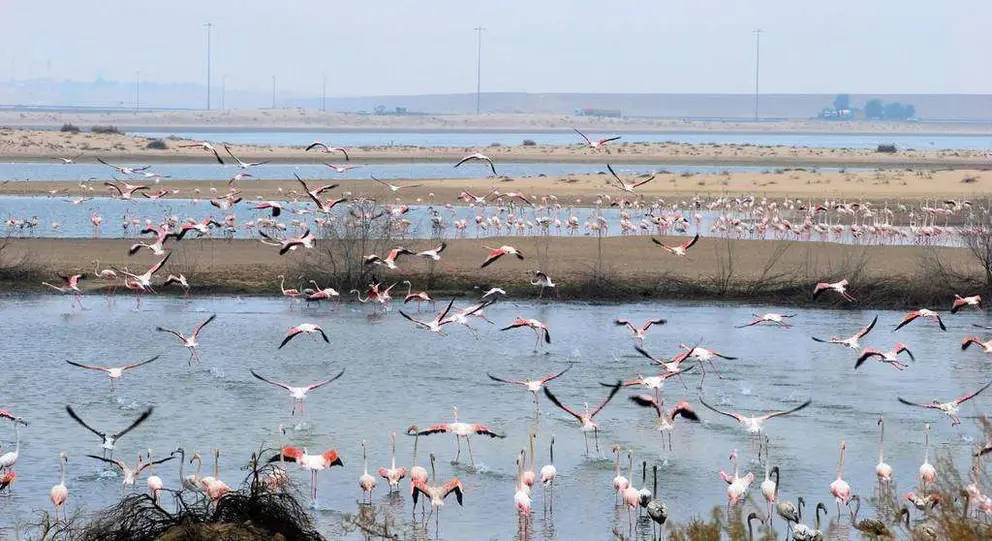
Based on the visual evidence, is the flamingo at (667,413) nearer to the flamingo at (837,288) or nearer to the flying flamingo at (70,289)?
the flamingo at (837,288)

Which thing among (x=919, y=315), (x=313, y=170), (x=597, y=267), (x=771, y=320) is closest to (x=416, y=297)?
(x=597, y=267)

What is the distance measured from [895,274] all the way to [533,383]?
46.9 ft

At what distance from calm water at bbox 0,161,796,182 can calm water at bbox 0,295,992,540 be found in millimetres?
36648

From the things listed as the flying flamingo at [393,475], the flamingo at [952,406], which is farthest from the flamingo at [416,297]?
the flying flamingo at [393,475]

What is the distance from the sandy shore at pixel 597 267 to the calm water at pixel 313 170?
28244mm

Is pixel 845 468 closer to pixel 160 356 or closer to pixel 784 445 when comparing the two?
pixel 784 445

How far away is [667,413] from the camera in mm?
18922

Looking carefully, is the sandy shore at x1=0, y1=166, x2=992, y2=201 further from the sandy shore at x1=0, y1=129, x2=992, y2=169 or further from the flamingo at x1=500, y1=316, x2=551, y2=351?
the flamingo at x1=500, y1=316, x2=551, y2=351

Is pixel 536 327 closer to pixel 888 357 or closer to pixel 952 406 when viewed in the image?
pixel 888 357

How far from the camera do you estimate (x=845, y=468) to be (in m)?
16.4

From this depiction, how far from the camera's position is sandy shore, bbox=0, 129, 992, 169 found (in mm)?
76438

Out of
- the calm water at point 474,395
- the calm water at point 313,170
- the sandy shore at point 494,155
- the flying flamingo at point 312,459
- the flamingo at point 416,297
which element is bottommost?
the calm water at point 474,395

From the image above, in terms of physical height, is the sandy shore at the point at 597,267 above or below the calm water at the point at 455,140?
below

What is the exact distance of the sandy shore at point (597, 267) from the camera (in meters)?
28.6
